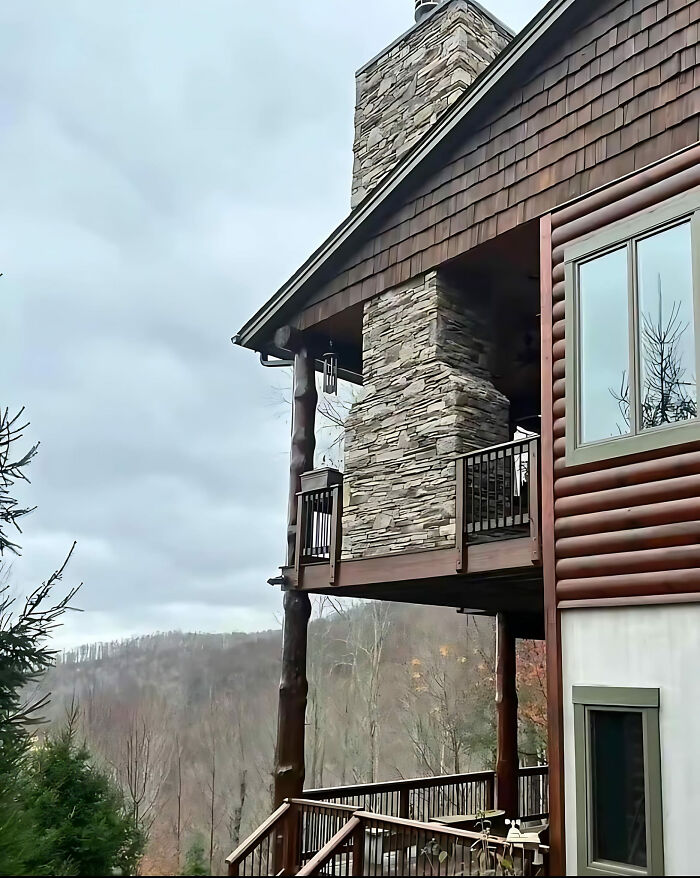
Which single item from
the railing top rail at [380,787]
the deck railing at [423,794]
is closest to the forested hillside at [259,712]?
the deck railing at [423,794]

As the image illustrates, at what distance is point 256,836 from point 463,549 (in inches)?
141

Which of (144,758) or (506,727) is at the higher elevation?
(506,727)

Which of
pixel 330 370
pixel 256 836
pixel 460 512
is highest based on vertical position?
pixel 330 370

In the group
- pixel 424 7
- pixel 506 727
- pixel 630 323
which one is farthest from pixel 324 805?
pixel 424 7

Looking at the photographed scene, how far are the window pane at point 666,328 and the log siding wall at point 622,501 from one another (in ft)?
1.06

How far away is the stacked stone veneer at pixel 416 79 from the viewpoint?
10.9m

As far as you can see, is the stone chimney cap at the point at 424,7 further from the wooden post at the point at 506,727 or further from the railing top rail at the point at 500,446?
the wooden post at the point at 506,727

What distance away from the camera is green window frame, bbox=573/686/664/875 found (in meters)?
5.87

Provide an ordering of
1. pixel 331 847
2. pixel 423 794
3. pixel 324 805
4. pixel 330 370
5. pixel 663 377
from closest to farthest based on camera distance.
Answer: pixel 663 377, pixel 331 847, pixel 324 805, pixel 330 370, pixel 423 794

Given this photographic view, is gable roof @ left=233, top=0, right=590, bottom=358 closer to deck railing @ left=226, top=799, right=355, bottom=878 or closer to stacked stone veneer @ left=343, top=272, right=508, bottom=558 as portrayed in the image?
stacked stone veneer @ left=343, top=272, right=508, bottom=558

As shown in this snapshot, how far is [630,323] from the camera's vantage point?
6793mm

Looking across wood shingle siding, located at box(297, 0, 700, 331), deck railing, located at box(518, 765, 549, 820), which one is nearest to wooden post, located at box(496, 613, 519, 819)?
deck railing, located at box(518, 765, 549, 820)

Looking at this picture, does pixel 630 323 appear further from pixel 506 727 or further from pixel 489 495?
pixel 506 727

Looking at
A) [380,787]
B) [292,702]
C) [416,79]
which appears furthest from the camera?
[416,79]
